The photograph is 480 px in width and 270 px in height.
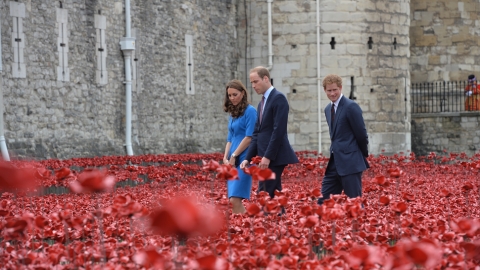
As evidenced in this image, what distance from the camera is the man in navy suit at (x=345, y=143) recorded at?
6.72 metres

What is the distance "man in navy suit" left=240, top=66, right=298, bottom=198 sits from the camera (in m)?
6.73

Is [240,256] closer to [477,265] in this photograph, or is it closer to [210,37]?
[477,265]

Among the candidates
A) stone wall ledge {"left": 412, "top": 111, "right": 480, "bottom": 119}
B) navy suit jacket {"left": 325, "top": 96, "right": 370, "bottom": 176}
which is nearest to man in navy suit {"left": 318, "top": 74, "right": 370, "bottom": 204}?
navy suit jacket {"left": 325, "top": 96, "right": 370, "bottom": 176}

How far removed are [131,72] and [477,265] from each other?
12.1m

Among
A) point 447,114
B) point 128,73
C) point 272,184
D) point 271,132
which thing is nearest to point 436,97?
point 447,114

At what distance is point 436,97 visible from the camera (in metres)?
21.5

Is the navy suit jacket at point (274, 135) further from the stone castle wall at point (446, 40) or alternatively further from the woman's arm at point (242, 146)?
the stone castle wall at point (446, 40)

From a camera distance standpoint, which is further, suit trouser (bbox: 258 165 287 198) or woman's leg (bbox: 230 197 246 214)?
woman's leg (bbox: 230 197 246 214)

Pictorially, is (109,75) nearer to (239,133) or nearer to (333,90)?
(239,133)

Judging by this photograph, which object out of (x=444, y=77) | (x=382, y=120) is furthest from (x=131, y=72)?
(x=444, y=77)

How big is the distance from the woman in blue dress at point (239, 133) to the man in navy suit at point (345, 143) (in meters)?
0.61

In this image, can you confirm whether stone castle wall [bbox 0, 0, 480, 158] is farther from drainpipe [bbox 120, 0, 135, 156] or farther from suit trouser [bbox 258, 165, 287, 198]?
suit trouser [bbox 258, 165, 287, 198]

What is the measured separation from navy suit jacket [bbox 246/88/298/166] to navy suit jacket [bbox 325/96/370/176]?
0.35m

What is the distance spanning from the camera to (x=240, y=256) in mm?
4316
